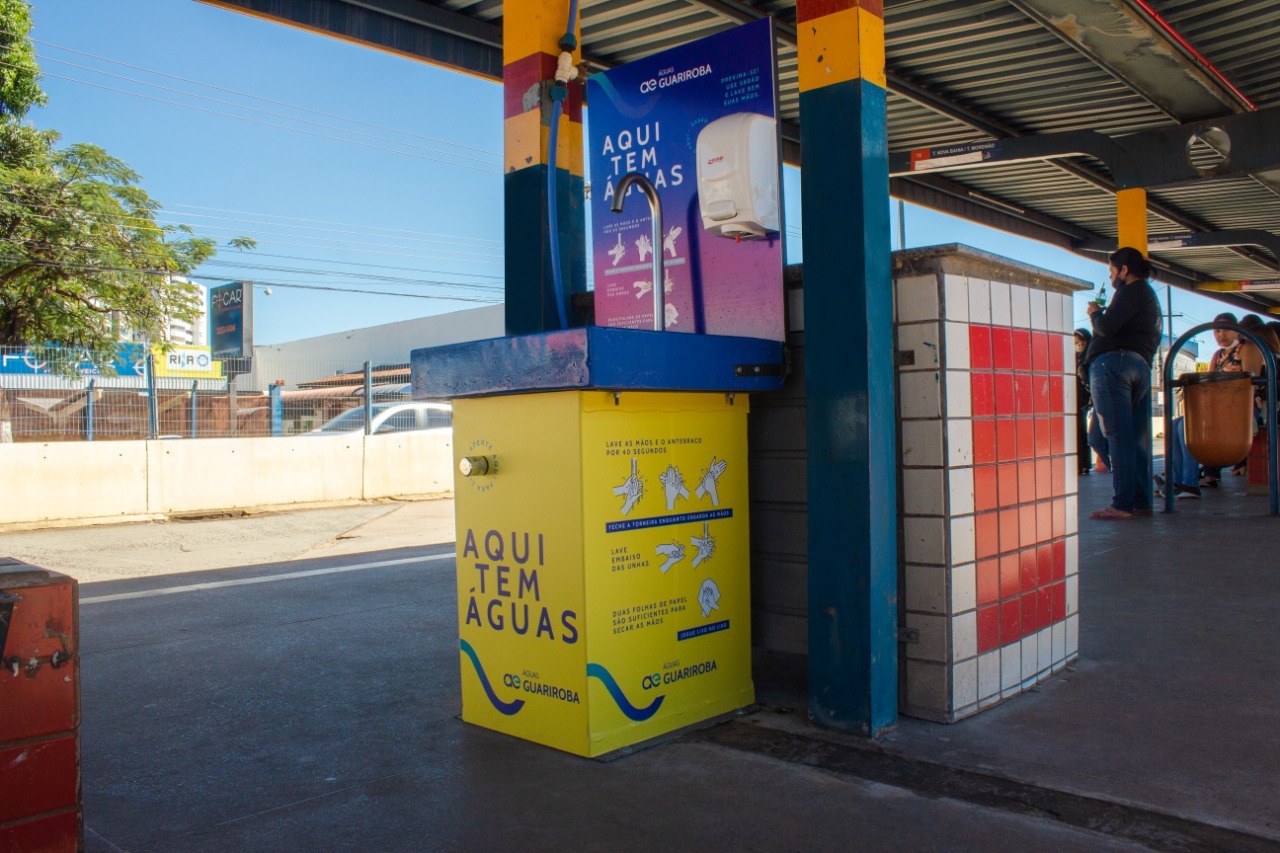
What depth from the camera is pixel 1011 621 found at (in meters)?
3.34

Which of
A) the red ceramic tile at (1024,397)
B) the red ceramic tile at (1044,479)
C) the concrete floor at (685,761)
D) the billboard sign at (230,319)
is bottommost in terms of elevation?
the concrete floor at (685,761)

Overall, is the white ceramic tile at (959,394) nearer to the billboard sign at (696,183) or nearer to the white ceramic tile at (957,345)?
the white ceramic tile at (957,345)

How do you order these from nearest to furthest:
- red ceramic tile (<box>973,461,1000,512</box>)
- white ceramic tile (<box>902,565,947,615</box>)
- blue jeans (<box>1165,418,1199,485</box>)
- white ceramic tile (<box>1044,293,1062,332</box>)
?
white ceramic tile (<box>902,565,947,615</box>) < red ceramic tile (<box>973,461,1000,512</box>) < white ceramic tile (<box>1044,293,1062,332</box>) < blue jeans (<box>1165,418,1199,485</box>)

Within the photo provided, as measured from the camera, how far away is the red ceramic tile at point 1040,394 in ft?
11.7

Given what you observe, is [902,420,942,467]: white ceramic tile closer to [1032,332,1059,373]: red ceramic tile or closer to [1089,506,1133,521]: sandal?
[1032,332,1059,373]: red ceramic tile

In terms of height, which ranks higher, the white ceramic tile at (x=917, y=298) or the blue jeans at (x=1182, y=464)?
the white ceramic tile at (x=917, y=298)

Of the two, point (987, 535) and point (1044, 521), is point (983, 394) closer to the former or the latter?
point (987, 535)

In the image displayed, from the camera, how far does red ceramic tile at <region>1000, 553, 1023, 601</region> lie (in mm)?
3298

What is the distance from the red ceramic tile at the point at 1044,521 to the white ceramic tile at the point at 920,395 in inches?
31.5

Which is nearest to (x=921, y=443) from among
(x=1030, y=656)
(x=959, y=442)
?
(x=959, y=442)

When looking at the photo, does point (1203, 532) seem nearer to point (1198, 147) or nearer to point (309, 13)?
point (1198, 147)

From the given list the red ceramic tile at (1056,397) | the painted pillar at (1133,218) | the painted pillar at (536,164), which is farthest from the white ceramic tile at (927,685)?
the painted pillar at (1133,218)

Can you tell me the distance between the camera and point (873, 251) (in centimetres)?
292

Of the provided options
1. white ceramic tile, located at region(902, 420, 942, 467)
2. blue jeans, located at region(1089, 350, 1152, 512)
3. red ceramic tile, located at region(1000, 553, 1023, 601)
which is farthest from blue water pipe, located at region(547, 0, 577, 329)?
blue jeans, located at region(1089, 350, 1152, 512)
